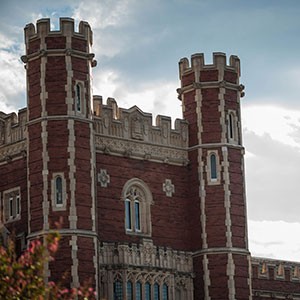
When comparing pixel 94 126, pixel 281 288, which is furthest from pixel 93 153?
pixel 281 288

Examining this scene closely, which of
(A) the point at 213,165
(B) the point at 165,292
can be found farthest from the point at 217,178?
(B) the point at 165,292

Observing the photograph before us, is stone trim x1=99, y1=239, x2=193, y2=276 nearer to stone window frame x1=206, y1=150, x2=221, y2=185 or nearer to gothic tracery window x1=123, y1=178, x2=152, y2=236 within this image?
gothic tracery window x1=123, y1=178, x2=152, y2=236

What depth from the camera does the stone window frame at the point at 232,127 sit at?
50.0 meters

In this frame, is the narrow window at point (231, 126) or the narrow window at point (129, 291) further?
the narrow window at point (231, 126)

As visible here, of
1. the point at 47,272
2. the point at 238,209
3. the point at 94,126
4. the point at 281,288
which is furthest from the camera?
the point at 281,288

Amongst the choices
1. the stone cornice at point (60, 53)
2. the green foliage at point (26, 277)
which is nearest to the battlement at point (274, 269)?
the stone cornice at point (60, 53)

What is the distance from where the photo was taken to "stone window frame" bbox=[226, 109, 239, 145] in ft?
164

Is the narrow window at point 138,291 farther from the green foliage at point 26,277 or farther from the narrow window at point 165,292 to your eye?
the green foliage at point 26,277

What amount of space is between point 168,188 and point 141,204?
1710 millimetres

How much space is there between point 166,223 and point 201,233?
161 cm

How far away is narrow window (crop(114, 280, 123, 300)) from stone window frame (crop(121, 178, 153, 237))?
2.64 m

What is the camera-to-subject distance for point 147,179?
4847cm

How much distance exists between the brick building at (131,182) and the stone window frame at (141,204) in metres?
0.04

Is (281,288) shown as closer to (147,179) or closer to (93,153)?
(147,179)
